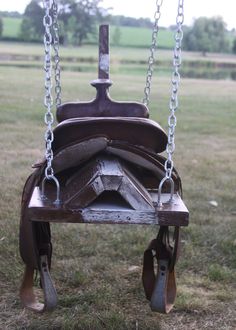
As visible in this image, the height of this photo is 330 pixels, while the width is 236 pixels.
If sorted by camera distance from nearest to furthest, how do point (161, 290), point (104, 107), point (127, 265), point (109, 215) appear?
1. point (109, 215)
2. point (161, 290)
3. point (104, 107)
4. point (127, 265)

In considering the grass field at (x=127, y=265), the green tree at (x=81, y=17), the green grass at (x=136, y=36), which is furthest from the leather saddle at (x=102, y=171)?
the green grass at (x=136, y=36)

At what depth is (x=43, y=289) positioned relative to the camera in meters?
2.77

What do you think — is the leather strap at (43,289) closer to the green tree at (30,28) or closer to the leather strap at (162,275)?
the leather strap at (162,275)

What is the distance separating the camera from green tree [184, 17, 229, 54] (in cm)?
5309

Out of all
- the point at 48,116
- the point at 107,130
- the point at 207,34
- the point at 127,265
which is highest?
the point at 48,116

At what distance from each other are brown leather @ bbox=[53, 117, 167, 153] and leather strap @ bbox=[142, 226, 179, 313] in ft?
1.57

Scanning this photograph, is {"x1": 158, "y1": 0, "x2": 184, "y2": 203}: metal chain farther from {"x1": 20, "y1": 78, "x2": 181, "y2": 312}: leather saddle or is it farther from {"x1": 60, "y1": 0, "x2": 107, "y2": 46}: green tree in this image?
{"x1": 60, "y1": 0, "x2": 107, "y2": 46}: green tree

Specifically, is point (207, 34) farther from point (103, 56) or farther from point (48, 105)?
point (48, 105)

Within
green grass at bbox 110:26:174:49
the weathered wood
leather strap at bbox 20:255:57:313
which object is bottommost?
green grass at bbox 110:26:174:49

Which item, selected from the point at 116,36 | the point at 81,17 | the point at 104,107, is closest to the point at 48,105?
the point at 104,107

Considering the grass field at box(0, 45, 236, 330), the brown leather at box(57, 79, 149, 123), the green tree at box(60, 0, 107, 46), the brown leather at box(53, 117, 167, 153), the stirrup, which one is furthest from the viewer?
the green tree at box(60, 0, 107, 46)

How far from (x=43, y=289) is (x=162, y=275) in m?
0.57

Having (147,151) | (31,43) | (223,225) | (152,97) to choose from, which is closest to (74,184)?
(147,151)

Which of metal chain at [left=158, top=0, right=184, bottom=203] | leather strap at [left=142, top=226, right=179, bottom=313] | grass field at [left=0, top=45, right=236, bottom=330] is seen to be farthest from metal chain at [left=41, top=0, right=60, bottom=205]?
grass field at [left=0, top=45, right=236, bottom=330]
